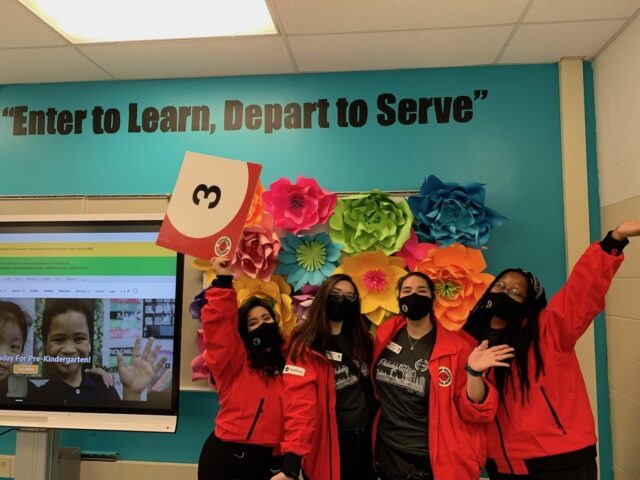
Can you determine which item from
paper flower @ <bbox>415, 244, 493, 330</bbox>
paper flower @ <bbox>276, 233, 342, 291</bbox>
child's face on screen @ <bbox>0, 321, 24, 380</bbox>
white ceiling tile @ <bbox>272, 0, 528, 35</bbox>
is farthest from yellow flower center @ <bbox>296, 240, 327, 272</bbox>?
child's face on screen @ <bbox>0, 321, 24, 380</bbox>

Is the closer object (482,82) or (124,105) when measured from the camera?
(482,82)

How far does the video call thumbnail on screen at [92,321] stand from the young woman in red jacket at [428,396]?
111cm

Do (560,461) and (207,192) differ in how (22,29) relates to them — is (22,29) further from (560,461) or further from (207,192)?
(560,461)

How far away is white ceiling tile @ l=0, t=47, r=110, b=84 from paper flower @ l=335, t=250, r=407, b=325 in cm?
179

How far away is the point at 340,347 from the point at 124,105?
194 centimetres

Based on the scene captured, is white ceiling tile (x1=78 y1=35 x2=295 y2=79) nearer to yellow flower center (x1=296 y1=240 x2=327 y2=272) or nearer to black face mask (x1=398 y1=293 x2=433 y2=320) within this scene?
yellow flower center (x1=296 y1=240 x2=327 y2=272)

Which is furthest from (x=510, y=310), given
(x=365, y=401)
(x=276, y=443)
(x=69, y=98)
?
(x=69, y=98)

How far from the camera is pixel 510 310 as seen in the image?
73.1 inches

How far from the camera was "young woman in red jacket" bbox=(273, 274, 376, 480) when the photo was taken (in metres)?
1.83

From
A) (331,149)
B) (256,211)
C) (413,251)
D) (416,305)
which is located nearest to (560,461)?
(416,305)

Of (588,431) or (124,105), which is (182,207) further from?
(588,431)

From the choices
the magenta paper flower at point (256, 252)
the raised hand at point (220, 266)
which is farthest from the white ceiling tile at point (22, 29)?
the raised hand at point (220, 266)

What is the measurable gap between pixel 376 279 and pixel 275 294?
51 cm

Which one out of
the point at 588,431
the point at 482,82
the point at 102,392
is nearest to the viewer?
the point at 588,431
